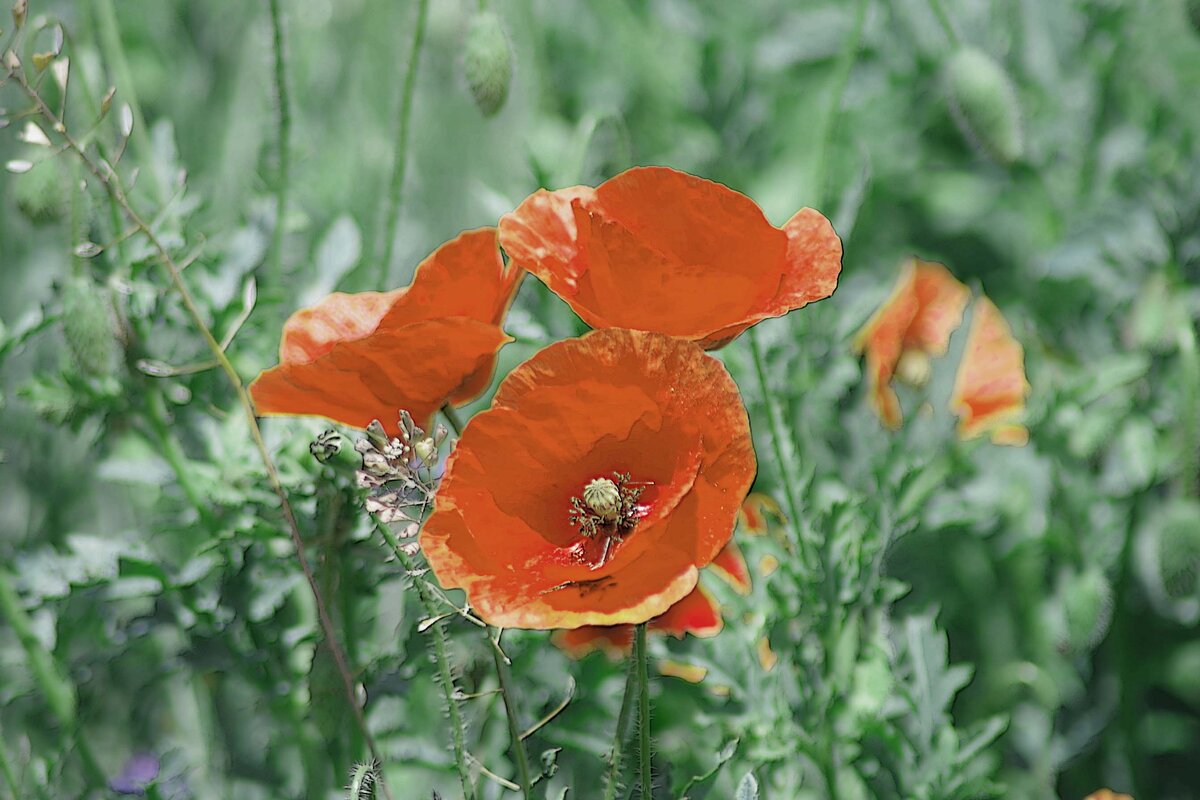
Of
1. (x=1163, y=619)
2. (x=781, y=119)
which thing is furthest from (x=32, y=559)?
(x=781, y=119)

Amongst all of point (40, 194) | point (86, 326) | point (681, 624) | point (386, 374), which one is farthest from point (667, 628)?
point (40, 194)

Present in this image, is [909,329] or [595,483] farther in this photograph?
[909,329]

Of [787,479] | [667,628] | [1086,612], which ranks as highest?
[787,479]

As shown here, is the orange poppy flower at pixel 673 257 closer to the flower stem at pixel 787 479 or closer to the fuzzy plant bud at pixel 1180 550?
the flower stem at pixel 787 479

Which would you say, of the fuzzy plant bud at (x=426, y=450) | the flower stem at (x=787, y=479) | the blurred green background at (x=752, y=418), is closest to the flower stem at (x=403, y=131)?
the blurred green background at (x=752, y=418)

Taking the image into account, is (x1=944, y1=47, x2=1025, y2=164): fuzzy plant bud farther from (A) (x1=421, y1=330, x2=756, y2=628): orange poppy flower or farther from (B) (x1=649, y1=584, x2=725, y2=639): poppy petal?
(A) (x1=421, y1=330, x2=756, y2=628): orange poppy flower

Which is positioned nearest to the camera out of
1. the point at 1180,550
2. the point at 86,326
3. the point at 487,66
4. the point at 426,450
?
the point at 426,450

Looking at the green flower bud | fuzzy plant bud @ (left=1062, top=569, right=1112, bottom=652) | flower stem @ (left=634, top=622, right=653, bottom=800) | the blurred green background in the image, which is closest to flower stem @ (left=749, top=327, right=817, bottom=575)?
the blurred green background

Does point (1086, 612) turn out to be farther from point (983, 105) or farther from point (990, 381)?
point (983, 105)
